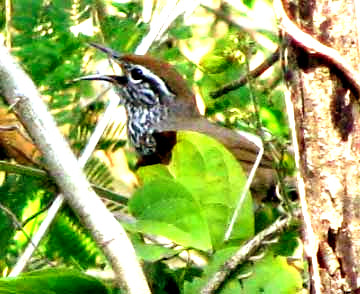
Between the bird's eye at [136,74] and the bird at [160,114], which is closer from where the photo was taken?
the bird at [160,114]

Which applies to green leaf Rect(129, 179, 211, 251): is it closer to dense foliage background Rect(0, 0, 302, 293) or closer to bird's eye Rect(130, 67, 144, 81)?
dense foliage background Rect(0, 0, 302, 293)

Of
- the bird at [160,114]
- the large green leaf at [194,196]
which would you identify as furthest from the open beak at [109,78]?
the large green leaf at [194,196]

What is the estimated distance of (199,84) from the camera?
423cm

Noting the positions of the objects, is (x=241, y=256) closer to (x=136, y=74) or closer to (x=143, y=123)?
(x=136, y=74)

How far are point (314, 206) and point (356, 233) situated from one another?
0.32 ft

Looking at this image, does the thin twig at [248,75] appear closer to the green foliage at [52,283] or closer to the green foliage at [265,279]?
the green foliage at [265,279]

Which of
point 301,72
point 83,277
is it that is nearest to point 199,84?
point 83,277

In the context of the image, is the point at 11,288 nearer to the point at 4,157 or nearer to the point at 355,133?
the point at 355,133

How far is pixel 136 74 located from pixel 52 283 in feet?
7.97

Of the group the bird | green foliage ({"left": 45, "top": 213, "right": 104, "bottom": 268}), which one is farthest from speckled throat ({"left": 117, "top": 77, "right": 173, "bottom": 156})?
green foliage ({"left": 45, "top": 213, "right": 104, "bottom": 268})

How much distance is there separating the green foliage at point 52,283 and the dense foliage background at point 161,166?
0.02 m

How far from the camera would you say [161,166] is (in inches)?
133

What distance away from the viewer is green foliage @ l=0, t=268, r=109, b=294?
2.77 metres

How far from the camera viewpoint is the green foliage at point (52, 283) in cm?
277
